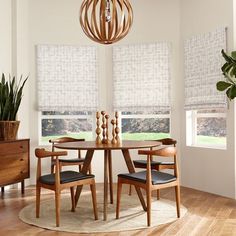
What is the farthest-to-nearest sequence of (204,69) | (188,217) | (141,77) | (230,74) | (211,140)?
(141,77) → (211,140) → (204,69) → (230,74) → (188,217)

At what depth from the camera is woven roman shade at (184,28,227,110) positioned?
16.9 ft

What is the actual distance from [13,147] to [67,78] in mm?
1542

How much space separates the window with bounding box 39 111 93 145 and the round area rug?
1.62 metres

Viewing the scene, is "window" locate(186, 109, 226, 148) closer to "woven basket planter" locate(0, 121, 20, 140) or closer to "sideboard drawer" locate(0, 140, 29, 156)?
"sideboard drawer" locate(0, 140, 29, 156)

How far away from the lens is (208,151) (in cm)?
540

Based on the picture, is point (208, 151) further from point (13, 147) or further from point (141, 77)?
point (13, 147)

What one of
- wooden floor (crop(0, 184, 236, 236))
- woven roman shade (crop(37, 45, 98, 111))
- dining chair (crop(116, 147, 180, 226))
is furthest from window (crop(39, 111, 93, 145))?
dining chair (crop(116, 147, 180, 226))

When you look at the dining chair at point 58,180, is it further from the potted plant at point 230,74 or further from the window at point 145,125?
the window at point 145,125

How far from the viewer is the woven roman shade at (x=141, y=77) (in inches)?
236

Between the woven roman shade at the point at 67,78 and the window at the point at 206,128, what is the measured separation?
5.03 ft

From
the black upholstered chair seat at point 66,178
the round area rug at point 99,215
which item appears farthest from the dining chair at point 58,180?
the round area rug at point 99,215

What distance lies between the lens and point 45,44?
6.12 metres

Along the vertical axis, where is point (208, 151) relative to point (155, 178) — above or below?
above

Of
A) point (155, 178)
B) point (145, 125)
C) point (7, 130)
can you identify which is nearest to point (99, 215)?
point (155, 178)
